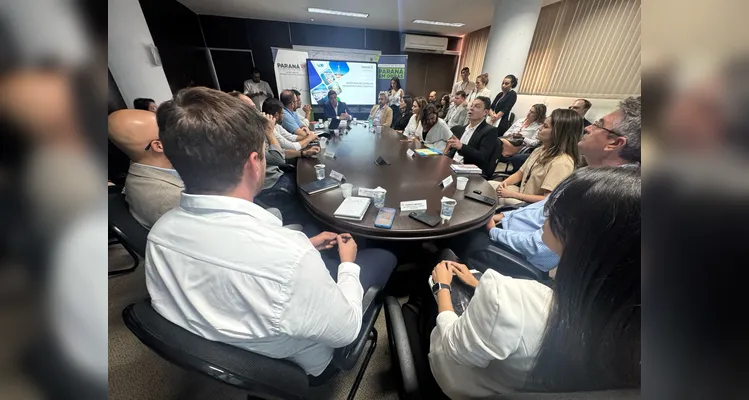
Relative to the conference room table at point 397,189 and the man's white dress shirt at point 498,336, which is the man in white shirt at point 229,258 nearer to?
the man's white dress shirt at point 498,336

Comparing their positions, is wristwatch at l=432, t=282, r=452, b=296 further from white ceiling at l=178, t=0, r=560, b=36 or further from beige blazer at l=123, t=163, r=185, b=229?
white ceiling at l=178, t=0, r=560, b=36

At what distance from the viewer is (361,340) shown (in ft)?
3.03

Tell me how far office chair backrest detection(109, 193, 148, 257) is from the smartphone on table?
1.08 metres

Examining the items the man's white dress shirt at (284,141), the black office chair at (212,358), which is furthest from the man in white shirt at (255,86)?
the black office chair at (212,358)

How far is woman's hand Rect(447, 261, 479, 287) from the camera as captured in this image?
1.12m

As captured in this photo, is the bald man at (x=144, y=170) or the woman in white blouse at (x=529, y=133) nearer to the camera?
the bald man at (x=144, y=170)

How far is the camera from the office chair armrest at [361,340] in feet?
2.92

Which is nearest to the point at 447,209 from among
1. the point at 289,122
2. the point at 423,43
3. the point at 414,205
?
the point at 414,205

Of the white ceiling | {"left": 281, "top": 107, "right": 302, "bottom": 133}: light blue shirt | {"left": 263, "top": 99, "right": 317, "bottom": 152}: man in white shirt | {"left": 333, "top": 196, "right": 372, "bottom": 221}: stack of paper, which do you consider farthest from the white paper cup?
the white ceiling

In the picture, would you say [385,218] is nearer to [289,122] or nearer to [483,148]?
[483,148]

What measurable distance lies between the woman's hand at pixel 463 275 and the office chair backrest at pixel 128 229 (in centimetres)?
140

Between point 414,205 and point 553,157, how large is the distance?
1170 mm

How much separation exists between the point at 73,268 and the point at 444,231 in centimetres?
130

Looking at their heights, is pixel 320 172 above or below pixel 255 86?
below
